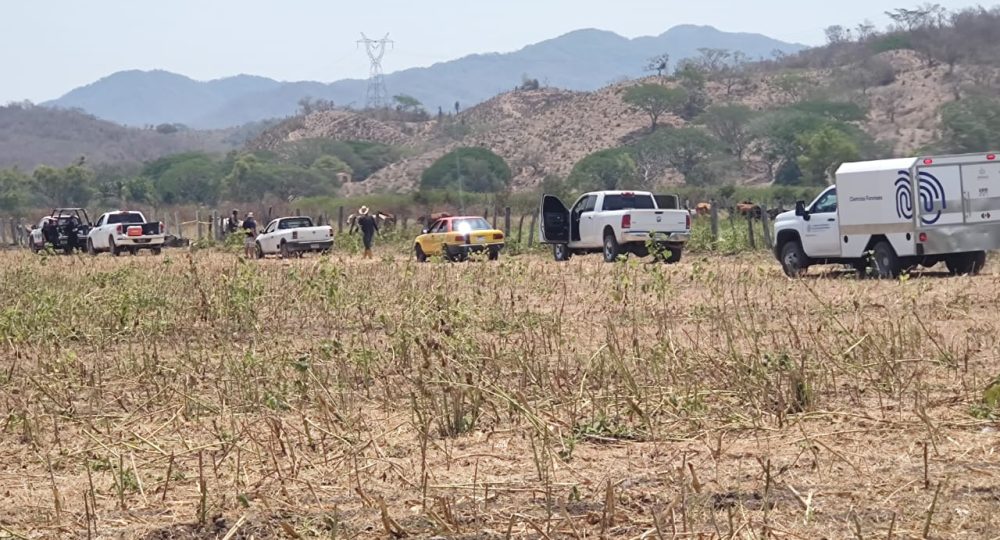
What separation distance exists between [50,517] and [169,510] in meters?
0.60

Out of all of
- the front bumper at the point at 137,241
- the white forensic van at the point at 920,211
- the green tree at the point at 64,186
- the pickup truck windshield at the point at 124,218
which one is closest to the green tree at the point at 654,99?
the green tree at the point at 64,186

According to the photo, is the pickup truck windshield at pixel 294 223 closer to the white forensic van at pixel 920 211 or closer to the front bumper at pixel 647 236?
the front bumper at pixel 647 236

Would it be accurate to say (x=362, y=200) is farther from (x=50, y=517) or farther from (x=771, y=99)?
(x=50, y=517)

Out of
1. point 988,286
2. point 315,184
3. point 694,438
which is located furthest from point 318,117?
point 694,438

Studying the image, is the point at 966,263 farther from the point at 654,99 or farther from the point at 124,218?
the point at 654,99

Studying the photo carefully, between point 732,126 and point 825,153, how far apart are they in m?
22.4

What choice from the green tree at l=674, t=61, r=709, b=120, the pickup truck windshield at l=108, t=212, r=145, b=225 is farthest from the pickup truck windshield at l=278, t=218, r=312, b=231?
the green tree at l=674, t=61, r=709, b=120

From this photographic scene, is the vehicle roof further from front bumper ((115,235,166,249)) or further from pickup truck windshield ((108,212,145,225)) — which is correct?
pickup truck windshield ((108,212,145,225))

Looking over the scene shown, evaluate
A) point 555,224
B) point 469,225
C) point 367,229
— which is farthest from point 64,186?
point 555,224

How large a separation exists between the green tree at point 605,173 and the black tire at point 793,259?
5625 cm

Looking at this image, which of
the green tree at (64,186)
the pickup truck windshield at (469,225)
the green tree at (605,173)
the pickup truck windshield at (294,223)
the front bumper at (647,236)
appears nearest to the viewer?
the front bumper at (647,236)

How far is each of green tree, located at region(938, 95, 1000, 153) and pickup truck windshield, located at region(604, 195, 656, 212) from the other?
1608 inches

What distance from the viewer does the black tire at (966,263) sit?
21.4 meters

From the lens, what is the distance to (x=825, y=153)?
7456cm
